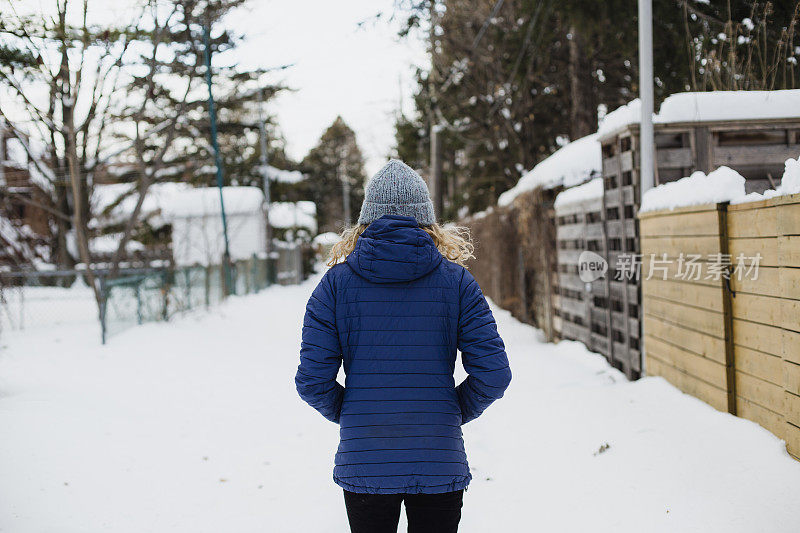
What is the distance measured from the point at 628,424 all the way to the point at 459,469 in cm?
355

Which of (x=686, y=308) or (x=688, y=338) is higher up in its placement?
→ (x=686, y=308)

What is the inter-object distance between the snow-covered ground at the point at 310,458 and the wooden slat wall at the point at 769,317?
0.19 meters

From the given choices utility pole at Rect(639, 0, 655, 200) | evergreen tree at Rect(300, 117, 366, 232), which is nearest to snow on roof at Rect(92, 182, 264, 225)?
A: evergreen tree at Rect(300, 117, 366, 232)

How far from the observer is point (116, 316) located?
10859 mm

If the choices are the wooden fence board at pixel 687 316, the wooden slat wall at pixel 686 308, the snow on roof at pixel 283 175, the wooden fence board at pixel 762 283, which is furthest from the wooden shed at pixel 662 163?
the snow on roof at pixel 283 175

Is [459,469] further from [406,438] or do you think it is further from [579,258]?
[579,258]

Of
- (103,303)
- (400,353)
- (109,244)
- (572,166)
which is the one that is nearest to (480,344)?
(400,353)

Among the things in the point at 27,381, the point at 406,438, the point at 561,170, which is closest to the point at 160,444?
the point at 27,381

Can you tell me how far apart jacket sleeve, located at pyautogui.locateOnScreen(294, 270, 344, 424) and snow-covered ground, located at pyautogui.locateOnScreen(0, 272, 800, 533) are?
193cm

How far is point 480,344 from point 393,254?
41 centimetres

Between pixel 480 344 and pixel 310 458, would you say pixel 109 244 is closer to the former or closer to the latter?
pixel 310 458

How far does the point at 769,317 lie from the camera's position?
13.7 feet

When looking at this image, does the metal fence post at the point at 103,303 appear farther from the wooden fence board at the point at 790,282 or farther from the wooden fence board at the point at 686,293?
the wooden fence board at the point at 790,282

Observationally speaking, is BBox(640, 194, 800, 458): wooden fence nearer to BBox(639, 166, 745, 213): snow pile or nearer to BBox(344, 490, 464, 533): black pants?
BBox(639, 166, 745, 213): snow pile
